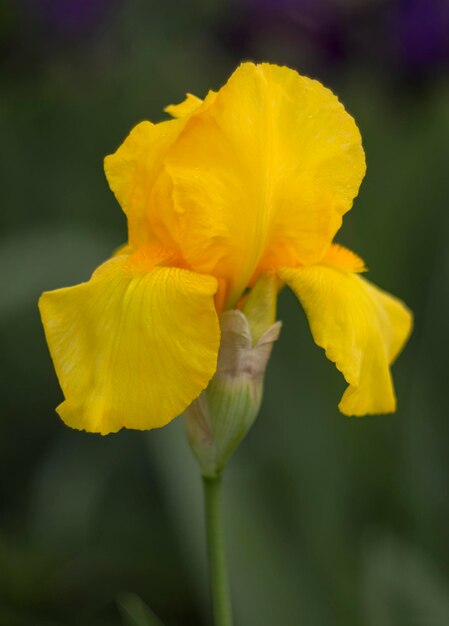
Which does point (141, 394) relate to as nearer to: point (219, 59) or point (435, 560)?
point (435, 560)

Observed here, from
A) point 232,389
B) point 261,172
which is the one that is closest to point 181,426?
point 232,389

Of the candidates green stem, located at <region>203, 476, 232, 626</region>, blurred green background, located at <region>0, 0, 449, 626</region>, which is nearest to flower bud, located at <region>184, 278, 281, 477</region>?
green stem, located at <region>203, 476, 232, 626</region>

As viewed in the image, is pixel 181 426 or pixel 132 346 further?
pixel 181 426

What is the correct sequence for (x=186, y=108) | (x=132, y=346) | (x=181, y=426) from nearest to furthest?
1. (x=132, y=346)
2. (x=186, y=108)
3. (x=181, y=426)

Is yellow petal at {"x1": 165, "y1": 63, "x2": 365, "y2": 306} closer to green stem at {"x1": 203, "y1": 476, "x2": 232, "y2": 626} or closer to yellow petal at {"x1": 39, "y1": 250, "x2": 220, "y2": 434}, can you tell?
yellow petal at {"x1": 39, "y1": 250, "x2": 220, "y2": 434}

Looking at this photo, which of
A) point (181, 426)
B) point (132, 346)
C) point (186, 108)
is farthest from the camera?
point (181, 426)

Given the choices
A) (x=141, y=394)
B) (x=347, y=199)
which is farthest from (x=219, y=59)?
(x=141, y=394)

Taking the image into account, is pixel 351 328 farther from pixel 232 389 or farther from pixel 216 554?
pixel 216 554
